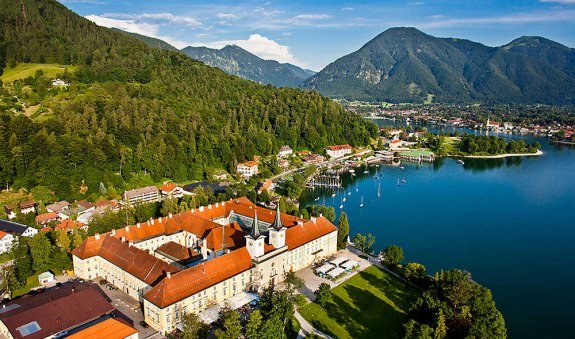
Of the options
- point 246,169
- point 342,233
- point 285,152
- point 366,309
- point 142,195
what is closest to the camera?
point 366,309

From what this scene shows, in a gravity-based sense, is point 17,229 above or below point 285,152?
below

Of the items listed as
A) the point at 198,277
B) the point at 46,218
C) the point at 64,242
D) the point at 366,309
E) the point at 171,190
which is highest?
the point at 198,277

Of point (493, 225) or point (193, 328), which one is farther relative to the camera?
point (493, 225)

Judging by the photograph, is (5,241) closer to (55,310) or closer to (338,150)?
(55,310)

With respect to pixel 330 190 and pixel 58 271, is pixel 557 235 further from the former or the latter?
pixel 58 271

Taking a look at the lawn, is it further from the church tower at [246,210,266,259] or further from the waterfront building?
the church tower at [246,210,266,259]

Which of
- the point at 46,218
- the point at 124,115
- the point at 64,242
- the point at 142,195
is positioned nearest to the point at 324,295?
the point at 64,242

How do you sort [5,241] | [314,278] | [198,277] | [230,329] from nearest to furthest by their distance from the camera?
1. [230,329]
2. [198,277]
3. [314,278]
4. [5,241]
